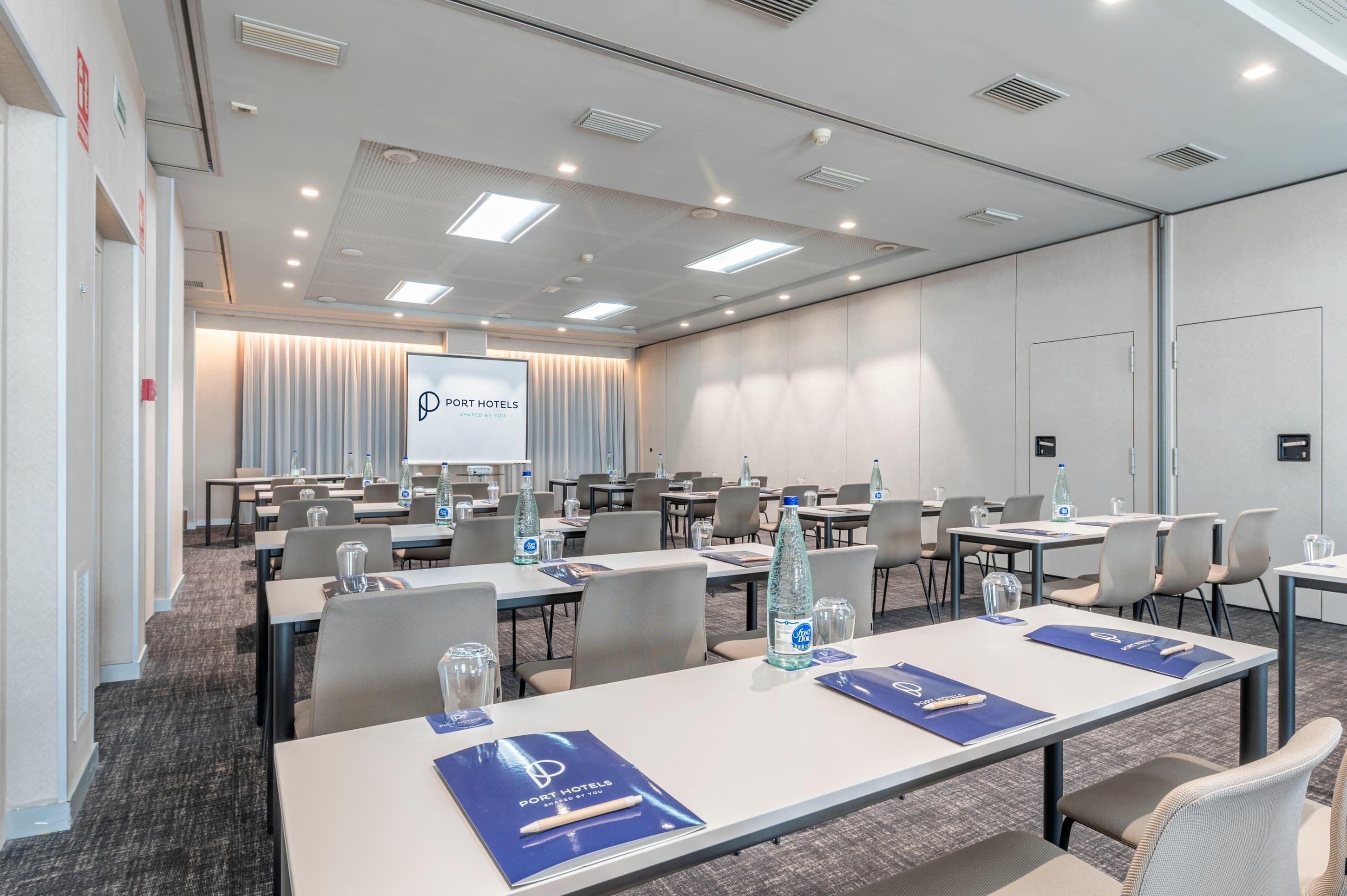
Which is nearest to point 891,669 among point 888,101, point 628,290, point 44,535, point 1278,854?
point 1278,854

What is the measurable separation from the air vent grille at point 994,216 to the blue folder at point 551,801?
18.9ft

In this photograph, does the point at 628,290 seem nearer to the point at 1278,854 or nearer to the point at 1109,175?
the point at 1109,175

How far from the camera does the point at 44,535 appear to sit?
2197 mm

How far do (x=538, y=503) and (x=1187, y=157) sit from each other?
4775 mm

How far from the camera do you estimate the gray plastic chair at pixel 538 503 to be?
5.06 metres

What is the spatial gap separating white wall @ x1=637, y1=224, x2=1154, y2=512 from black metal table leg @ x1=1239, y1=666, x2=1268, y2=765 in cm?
505

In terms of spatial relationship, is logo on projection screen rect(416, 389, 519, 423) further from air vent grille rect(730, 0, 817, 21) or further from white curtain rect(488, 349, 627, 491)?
air vent grille rect(730, 0, 817, 21)

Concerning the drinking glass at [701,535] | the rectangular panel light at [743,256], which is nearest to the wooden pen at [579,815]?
the drinking glass at [701,535]

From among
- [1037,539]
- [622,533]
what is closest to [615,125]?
[622,533]

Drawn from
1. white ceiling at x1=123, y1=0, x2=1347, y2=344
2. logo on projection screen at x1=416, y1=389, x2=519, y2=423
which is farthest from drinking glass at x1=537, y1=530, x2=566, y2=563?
logo on projection screen at x1=416, y1=389, x2=519, y2=423

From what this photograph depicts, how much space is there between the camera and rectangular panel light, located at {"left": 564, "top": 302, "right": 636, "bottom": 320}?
9758 millimetres

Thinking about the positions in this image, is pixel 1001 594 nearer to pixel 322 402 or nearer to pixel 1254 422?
pixel 1254 422

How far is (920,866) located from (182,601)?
5.86 metres

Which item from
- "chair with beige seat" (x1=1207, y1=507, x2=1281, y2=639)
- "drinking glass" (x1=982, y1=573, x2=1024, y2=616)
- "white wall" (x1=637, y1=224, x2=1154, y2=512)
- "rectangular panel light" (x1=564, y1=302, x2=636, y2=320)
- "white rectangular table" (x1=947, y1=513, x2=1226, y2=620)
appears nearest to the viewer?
"drinking glass" (x1=982, y1=573, x2=1024, y2=616)
